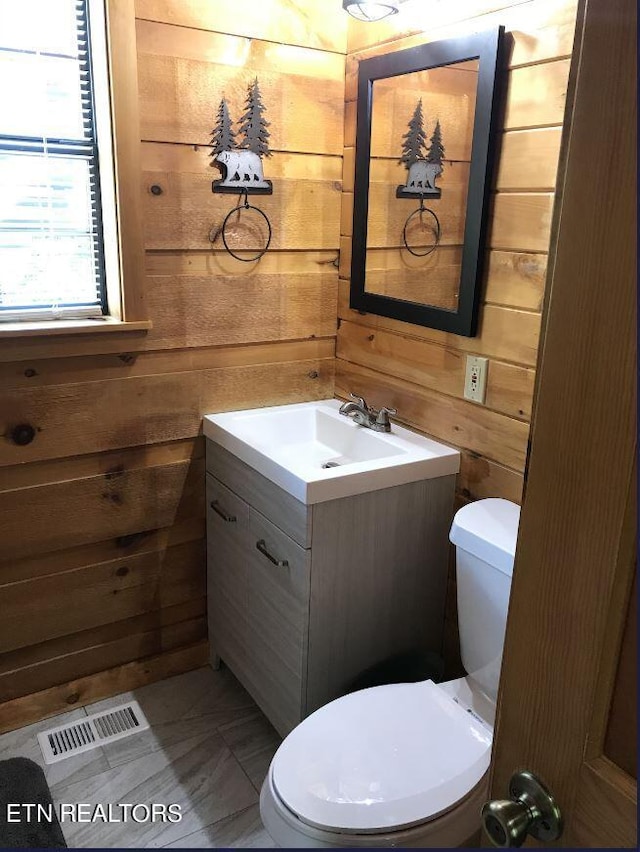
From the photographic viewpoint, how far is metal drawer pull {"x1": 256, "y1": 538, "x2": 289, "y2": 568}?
188 centimetres

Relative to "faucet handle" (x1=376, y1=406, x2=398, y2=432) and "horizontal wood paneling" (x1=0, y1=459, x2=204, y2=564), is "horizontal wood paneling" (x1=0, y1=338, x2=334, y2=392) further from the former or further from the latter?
"faucet handle" (x1=376, y1=406, x2=398, y2=432)

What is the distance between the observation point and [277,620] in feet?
6.46

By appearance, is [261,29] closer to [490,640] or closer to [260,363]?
[260,363]

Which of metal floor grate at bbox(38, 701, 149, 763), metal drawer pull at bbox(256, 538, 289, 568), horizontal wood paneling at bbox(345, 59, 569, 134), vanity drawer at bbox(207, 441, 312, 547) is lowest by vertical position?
metal floor grate at bbox(38, 701, 149, 763)

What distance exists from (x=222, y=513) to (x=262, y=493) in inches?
11.4

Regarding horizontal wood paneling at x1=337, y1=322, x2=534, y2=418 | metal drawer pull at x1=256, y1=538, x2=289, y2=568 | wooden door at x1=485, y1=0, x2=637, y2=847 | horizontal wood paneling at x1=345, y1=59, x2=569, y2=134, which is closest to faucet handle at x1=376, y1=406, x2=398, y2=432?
horizontal wood paneling at x1=337, y1=322, x2=534, y2=418

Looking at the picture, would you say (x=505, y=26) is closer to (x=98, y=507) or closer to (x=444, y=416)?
(x=444, y=416)

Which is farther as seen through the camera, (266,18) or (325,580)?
(266,18)

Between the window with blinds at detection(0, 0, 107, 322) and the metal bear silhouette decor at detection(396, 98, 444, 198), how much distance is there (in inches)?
Answer: 34.2

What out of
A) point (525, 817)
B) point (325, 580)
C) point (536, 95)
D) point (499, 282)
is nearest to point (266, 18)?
point (536, 95)

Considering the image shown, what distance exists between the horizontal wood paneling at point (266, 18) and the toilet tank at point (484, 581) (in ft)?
4.75

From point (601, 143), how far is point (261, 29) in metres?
1.76

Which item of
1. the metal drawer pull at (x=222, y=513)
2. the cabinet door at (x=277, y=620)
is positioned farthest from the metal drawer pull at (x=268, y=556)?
the metal drawer pull at (x=222, y=513)

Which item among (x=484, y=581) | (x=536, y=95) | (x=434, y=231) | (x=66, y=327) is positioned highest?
(x=536, y=95)
